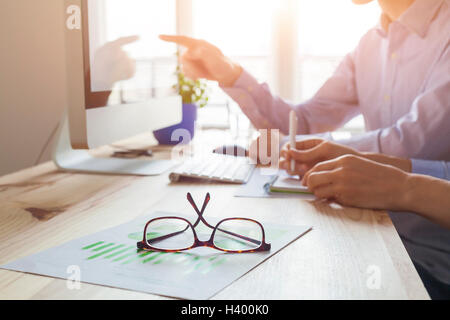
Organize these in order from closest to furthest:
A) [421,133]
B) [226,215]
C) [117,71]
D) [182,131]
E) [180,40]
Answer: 1. [226,215]
2. [117,71]
3. [421,133]
4. [180,40]
5. [182,131]

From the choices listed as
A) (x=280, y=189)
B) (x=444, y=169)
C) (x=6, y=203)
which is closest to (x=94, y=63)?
(x=6, y=203)

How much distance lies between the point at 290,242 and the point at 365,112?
1136 millimetres

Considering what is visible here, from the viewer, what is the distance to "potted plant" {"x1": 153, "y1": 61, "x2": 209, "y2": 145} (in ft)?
5.01

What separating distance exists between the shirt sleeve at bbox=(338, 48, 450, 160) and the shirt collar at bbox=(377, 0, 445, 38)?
0.71ft

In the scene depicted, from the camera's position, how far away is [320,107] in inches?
64.7

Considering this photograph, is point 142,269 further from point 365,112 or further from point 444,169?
point 365,112

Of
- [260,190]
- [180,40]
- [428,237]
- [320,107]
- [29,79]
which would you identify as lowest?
[428,237]

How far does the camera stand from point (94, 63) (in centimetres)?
87

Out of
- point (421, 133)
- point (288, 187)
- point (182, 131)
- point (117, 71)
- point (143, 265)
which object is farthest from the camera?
point (182, 131)

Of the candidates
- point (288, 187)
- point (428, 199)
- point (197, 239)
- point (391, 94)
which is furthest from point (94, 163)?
point (391, 94)

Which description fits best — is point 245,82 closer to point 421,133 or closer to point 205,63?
point 205,63

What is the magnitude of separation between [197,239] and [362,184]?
348 millimetres

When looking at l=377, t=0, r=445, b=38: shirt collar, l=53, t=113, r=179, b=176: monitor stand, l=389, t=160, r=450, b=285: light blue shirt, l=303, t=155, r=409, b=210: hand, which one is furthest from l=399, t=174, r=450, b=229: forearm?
l=377, t=0, r=445, b=38: shirt collar

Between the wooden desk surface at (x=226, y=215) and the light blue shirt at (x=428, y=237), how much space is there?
221 mm
